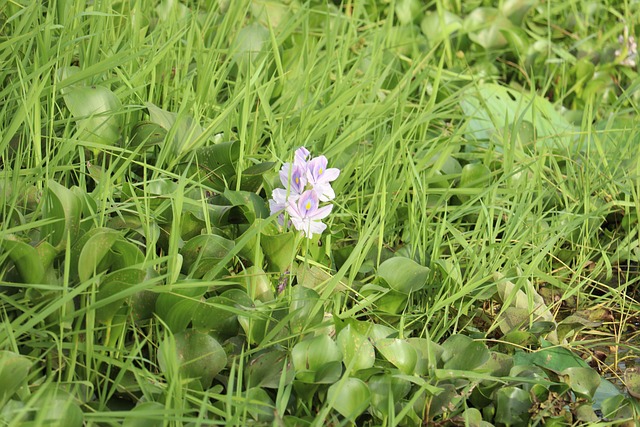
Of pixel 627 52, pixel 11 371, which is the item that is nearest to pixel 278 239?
pixel 11 371

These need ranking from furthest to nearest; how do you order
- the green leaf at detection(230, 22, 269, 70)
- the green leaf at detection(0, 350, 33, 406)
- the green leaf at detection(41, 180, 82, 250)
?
the green leaf at detection(230, 22, 269, 70)
the green leaf at detection(41, 180, 82, 250)
the green leaf at detection(0, 350, 33, 406)

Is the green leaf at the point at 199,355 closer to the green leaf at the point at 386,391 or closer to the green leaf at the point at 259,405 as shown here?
the green leaf at the point at 259,405

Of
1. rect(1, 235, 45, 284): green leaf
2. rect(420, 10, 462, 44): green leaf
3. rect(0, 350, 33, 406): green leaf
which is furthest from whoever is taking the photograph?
rect(420, 10, 462, 44): green leaf

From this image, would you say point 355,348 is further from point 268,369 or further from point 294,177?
point 294,177

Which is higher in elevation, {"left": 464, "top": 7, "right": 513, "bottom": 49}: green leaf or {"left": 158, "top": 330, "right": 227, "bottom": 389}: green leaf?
{"left": 464, "top": 7, "right": 513, "bottom": 49}: green leaf

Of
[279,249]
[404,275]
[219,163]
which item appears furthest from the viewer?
[219,163]

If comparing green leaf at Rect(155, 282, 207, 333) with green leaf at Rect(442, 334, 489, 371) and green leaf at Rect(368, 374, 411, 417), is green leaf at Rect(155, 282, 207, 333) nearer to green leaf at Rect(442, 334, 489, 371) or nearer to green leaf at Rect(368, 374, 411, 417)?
green leaf at Rect(368, 374, 411, 417)

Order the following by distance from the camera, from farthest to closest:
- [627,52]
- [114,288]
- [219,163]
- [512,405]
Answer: [627,52], [219,163], [512,405], [114,288]

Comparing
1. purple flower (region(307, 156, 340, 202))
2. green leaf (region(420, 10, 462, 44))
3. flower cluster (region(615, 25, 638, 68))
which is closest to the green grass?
purple flower (region(307, 156, 340, 202))
